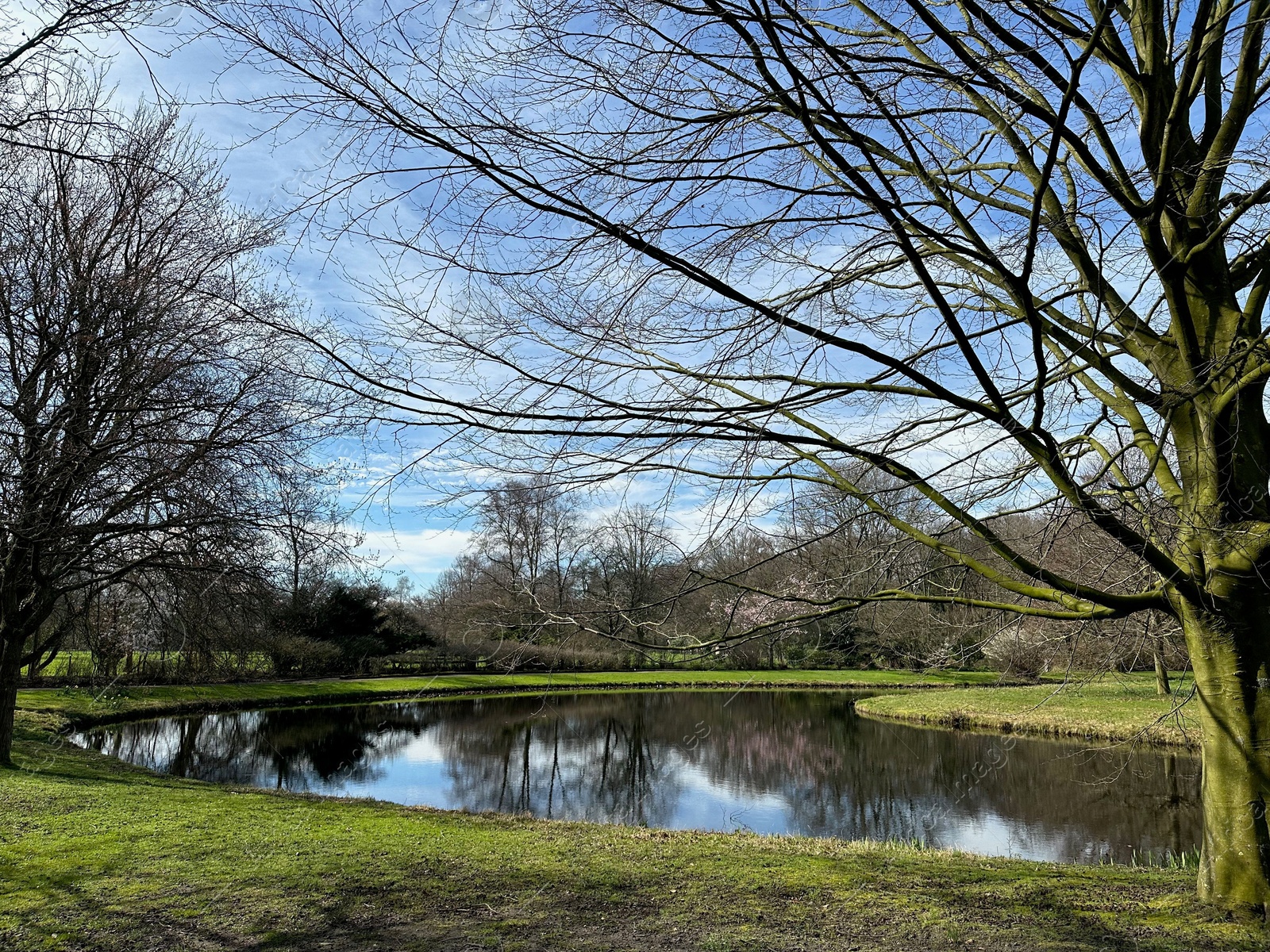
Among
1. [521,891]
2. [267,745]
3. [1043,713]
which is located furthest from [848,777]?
[267,745]

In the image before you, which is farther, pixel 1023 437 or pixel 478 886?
pixel 478 886

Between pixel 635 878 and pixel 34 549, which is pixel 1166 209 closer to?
pixel 635 878

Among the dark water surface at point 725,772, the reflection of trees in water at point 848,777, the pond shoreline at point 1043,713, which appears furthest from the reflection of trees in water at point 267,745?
the pond shoreline at point 1043,713

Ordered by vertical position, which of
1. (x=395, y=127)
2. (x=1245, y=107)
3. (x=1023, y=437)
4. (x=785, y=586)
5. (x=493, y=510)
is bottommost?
(x=785, y=586)

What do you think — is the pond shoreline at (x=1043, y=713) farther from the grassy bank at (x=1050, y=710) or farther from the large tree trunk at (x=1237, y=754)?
the large tree trunk at (x=1237, y=754)

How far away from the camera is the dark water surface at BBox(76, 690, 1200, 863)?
36.4 feet

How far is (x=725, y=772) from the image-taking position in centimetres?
1602

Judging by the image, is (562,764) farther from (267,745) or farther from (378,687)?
(378,687)

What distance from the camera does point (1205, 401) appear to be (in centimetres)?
410

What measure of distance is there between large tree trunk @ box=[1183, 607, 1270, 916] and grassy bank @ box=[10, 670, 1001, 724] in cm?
557

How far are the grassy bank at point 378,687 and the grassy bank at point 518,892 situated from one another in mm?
2294

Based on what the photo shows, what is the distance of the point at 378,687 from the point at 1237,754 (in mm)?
28250

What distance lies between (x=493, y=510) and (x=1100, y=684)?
26530mm

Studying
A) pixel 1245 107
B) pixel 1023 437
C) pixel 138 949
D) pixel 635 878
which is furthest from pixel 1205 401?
pixel 138 949
